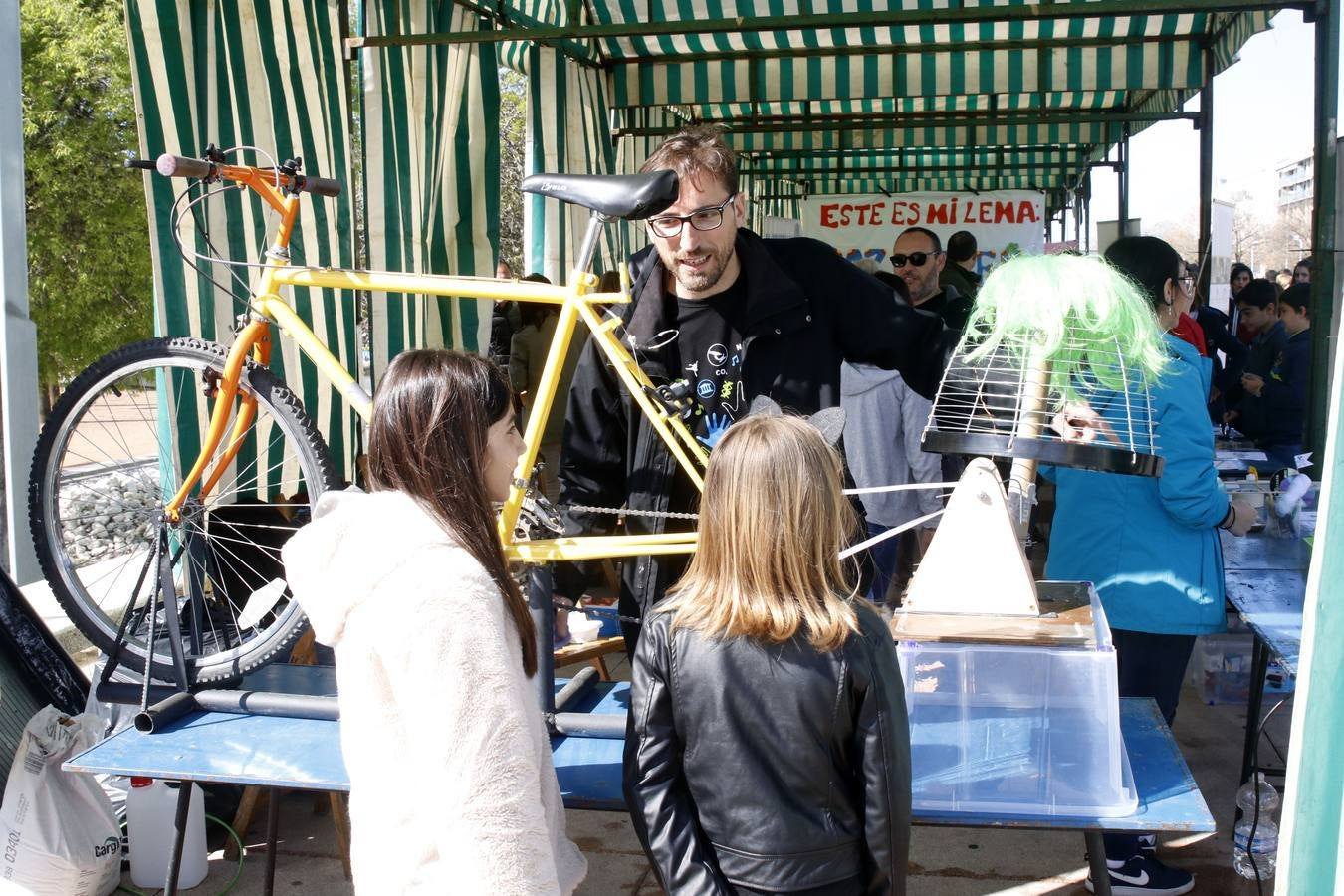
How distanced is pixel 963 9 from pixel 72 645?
4935 mm

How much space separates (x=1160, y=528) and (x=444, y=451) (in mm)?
2262

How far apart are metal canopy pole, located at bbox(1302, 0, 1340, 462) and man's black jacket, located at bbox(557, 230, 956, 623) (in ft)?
8.77

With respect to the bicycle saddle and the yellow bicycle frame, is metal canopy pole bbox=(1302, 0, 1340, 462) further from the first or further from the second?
the bicycle saddle

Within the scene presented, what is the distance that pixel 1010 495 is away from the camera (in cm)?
256

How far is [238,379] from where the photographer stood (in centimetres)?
315

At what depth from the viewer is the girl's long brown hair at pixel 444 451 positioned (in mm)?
1835

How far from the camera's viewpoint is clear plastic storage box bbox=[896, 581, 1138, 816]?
7.54 ft

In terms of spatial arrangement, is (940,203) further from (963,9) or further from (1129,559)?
(1129,559)

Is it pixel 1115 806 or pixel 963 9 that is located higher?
pixel 963 9

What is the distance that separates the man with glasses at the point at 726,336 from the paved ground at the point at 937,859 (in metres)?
1.34

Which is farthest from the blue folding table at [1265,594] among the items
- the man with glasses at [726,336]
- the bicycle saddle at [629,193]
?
the bicycle saddle at [629,193]

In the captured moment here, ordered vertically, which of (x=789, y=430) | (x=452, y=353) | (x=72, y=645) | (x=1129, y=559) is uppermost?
(x=452, y=353)

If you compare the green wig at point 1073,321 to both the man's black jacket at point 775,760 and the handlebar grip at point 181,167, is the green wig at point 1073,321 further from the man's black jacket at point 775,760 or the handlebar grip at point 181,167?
the handlebar grip at point 181,167

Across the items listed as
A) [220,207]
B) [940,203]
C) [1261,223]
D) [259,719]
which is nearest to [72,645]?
[220,207]
